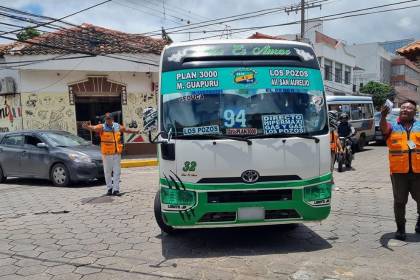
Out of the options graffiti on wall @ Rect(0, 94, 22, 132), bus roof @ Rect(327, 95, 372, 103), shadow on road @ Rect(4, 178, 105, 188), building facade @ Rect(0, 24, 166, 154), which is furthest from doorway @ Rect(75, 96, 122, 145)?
bus roof @ Rect(327, 95, 372, 103)

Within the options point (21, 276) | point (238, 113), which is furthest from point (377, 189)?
point (21, 276)

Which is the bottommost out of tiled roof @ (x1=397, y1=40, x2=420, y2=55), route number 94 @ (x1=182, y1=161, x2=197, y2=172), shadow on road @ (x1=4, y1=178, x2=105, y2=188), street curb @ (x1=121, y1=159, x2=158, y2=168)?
shadow on road @ (x1=4, y1=178, x2=105, y2=188)

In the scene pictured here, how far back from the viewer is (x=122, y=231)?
20.5 ft

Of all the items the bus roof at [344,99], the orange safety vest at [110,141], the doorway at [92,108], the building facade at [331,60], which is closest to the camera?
the orange safety vest at [110,141]

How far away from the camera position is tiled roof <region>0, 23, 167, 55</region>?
56.0 feet

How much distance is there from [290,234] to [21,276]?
339cm

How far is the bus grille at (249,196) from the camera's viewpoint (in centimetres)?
490

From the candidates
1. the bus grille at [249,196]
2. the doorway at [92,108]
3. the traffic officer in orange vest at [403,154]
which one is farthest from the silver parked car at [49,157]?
the traffic officer in orange vest at [403,154]

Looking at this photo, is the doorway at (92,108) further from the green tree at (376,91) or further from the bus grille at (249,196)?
the green tree at (376,91)

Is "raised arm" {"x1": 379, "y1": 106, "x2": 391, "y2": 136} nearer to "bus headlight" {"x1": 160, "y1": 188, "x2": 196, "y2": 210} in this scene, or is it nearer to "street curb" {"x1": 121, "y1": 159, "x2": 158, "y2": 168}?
"bus headlight" {"x1": 160, "y1": 188, "x2": 196, "y2": 210}

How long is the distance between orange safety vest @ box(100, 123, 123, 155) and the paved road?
1.20 meters

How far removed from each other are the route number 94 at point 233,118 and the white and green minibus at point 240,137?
0.5 inches

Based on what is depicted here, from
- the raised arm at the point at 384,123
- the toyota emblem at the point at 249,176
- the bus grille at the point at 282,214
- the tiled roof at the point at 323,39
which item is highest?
the tiled roof at the point at 323,39

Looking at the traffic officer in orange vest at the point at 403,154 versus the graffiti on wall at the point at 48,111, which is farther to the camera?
the graffiti on wall at the point at 48,111
